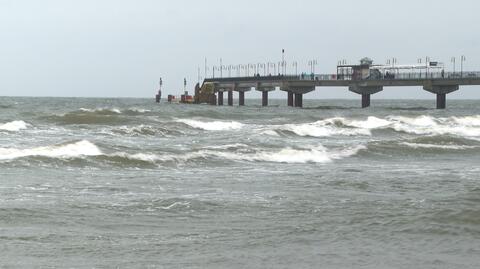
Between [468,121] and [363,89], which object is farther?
[363,89]

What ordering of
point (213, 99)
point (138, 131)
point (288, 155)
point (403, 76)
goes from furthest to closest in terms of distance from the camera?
point (213, 99) → point (403, 76) → point (138, 131) → point (288, 155)

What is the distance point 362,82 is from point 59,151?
189 feet

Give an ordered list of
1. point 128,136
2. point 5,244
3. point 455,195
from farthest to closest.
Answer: point 128,136, point 455,195, point 5,244

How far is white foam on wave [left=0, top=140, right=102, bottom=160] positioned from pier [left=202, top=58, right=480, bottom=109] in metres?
53.1

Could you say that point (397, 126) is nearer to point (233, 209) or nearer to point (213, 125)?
point (213, 125)

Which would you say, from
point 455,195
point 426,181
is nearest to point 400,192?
point 455,195

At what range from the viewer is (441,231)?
36.3ft

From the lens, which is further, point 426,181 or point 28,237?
point 426,181

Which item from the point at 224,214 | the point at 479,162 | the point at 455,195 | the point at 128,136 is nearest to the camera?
the point at 224,214

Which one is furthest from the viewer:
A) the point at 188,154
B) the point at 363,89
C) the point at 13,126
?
the point at 363,89

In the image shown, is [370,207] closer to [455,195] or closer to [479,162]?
[455,195]

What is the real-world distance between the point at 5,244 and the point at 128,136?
81.0 feet

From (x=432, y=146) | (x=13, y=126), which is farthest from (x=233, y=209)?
(x=13, y=126)

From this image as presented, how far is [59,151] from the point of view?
22.2 m
